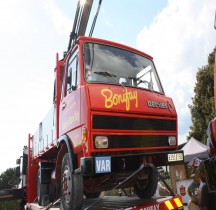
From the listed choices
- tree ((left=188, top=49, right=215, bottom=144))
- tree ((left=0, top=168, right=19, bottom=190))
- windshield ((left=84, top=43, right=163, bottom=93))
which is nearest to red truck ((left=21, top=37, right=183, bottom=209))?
windshield ((left=84, top=43, right=163, bottom=93))

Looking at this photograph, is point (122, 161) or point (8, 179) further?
point (8, 179)

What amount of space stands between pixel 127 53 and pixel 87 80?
127 cm

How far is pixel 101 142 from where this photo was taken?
4.28 m

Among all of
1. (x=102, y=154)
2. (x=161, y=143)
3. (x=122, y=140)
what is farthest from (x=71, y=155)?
(x=161, y=143)

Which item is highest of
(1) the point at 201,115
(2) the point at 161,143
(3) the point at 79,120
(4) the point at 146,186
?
(1) the point at 201,115

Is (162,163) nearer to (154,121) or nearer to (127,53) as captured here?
(154,121)

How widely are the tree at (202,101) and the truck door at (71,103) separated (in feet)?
61.3

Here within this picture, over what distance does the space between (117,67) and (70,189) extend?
2.23 metres

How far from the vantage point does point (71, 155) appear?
4.59 m

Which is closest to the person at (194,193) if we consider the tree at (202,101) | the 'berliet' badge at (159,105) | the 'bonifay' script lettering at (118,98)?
the 'berliet' badge at (159,105)

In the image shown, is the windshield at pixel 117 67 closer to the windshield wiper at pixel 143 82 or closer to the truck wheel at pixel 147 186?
the windshield wiper at pixel 143 82

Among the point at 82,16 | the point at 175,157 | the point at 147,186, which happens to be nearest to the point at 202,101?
the point at 82,16

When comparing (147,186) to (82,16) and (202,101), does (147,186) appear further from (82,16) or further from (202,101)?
Answer: (202,101)

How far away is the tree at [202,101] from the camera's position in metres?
22.6
